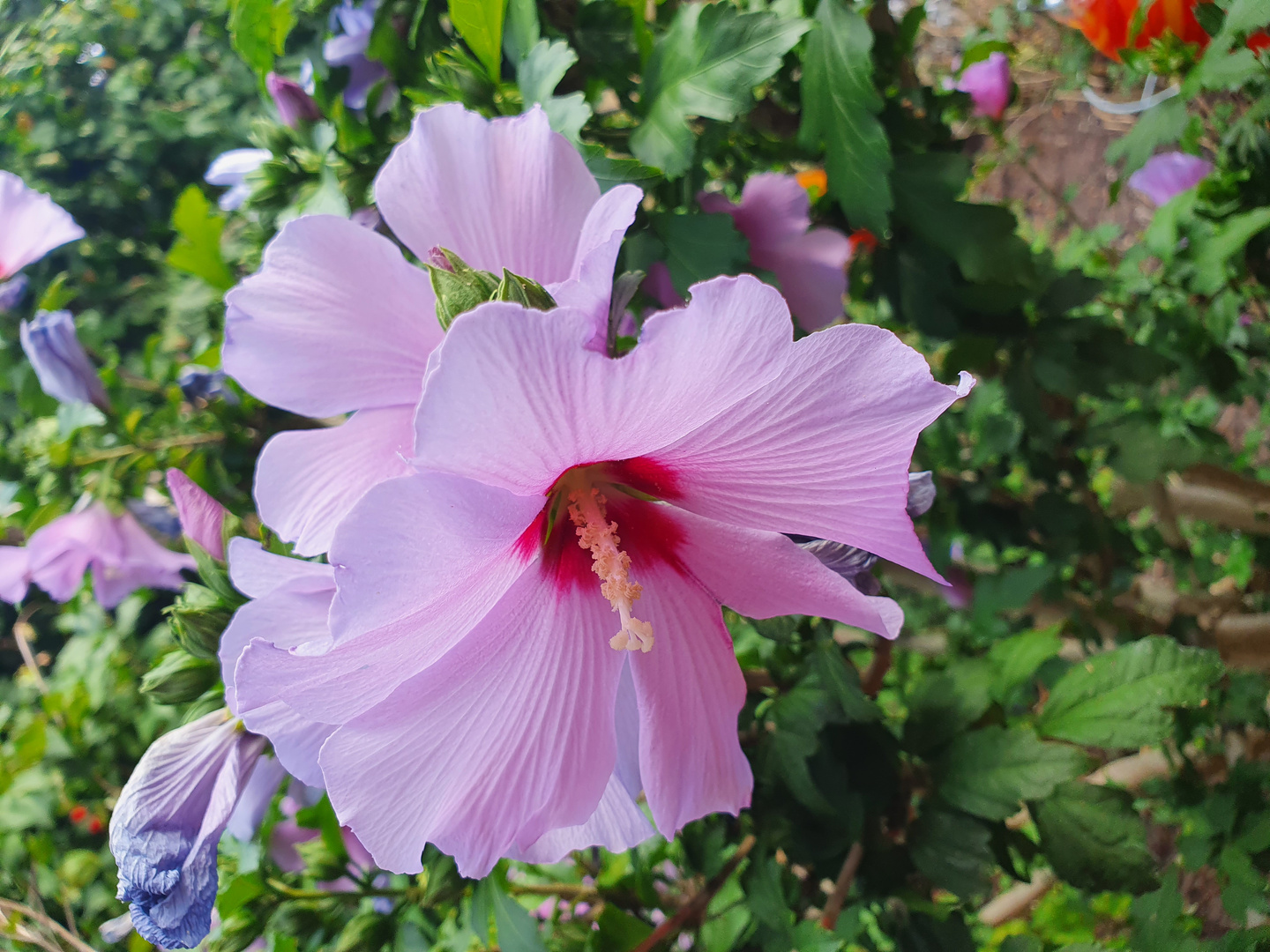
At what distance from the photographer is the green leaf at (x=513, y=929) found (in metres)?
0.52

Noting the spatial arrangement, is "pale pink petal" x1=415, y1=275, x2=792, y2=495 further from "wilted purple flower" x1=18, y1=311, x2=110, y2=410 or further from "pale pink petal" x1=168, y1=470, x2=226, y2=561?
"wilted purple flower" x1=18, y1=311, x2=110, y2=410

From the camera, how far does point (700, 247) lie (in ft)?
1.64

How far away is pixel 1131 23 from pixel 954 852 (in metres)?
0.76

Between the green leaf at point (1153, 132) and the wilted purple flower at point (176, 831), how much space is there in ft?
2.83

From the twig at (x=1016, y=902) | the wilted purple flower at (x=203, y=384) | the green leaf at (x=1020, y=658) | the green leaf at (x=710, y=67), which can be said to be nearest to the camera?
the green leaf at (x=710, y=67)

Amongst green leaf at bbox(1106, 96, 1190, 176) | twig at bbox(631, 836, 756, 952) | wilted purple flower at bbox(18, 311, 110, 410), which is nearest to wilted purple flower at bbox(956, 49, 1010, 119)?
green leaf at bbox(1106, 96, 1190, 176)

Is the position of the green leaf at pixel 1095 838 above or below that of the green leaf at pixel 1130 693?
below

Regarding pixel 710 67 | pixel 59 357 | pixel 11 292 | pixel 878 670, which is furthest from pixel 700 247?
pixel 11 292

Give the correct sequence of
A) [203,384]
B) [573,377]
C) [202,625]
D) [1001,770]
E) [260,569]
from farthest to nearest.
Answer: [203,384]
[1001,770]
[202,625]
[260,569]
[573,377]

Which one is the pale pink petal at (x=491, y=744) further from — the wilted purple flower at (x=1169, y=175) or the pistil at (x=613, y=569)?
the wilted purple flower at (x=1169, y=175)

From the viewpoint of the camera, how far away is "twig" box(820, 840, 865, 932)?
2.10 feet

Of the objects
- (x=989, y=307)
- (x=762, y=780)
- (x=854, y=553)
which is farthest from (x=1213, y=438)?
(x=854, y=553)

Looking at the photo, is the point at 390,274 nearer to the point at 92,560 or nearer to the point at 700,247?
the point at 700,247

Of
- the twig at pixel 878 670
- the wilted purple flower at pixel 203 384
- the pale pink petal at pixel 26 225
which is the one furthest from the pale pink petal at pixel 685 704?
the pale pink petal at pixel 26 225
